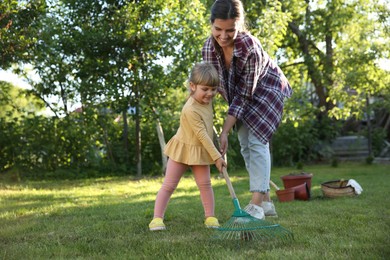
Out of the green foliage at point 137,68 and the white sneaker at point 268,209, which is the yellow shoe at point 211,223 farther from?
the green foliage at point 137,68

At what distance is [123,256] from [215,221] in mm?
946

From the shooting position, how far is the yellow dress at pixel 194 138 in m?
3.03

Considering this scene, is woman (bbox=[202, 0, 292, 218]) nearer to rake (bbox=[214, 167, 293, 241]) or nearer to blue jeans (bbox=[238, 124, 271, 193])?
blue jeans (bbox=[238, 124, 271, 193])

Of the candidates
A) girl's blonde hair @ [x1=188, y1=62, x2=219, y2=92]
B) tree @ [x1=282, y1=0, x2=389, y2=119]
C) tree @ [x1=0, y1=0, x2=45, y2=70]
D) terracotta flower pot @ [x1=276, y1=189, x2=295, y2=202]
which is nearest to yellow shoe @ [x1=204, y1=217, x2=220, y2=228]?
girl's blonde hair @ [x1=188, y1=62, x2=219, y2=92]

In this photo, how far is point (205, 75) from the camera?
3.00 m

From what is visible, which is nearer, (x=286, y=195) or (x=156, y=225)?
(x=156, y=225)

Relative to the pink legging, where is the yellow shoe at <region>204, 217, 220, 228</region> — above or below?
below

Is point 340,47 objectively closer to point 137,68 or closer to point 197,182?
point 137,68

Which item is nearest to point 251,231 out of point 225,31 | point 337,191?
point 225,31

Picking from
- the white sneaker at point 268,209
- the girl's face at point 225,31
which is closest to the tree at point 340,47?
the white sneaker at point 268,209

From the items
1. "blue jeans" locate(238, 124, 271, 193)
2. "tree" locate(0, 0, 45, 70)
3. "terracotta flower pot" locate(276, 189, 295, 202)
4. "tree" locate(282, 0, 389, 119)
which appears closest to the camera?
"blue jeans" locate(238, 124, 271, 193)

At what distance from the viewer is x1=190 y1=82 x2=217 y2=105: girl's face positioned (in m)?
3.06

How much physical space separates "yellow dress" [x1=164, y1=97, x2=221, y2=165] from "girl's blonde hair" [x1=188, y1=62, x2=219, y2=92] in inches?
6.2

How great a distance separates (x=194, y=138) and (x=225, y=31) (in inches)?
28.3
